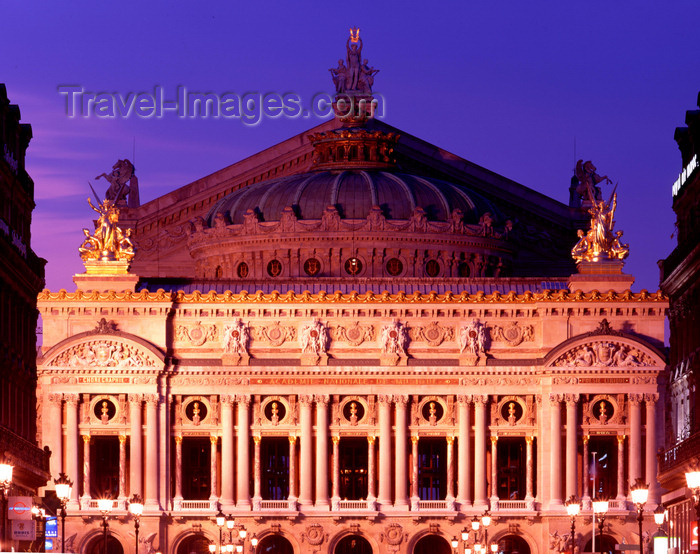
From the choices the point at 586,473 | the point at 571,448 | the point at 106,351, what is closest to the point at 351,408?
the point at 571,448

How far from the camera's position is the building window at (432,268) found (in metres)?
155

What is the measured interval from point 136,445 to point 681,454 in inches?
1574

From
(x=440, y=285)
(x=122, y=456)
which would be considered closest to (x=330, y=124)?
(x=440, y=285)

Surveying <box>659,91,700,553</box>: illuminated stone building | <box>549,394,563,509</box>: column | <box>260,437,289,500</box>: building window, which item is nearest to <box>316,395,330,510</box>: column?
<box>260,437,289,500</box>: building window

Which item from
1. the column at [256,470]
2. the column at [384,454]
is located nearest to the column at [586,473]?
the column at [384,454]

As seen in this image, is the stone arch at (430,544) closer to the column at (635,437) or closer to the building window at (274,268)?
the column at (635,437)

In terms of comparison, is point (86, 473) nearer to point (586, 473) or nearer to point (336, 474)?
point (336, 474)

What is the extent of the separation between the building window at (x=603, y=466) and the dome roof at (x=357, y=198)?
2155 centimetres

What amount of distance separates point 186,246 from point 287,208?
12678mm

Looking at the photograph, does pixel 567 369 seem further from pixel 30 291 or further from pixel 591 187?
pixel 30 291

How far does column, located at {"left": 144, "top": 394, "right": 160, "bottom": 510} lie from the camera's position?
454 ft

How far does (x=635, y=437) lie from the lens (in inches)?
5463

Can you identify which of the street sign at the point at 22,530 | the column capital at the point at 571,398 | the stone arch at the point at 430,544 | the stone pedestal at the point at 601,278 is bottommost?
the stone arch at the point at 430,544

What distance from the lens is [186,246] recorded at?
165 m
